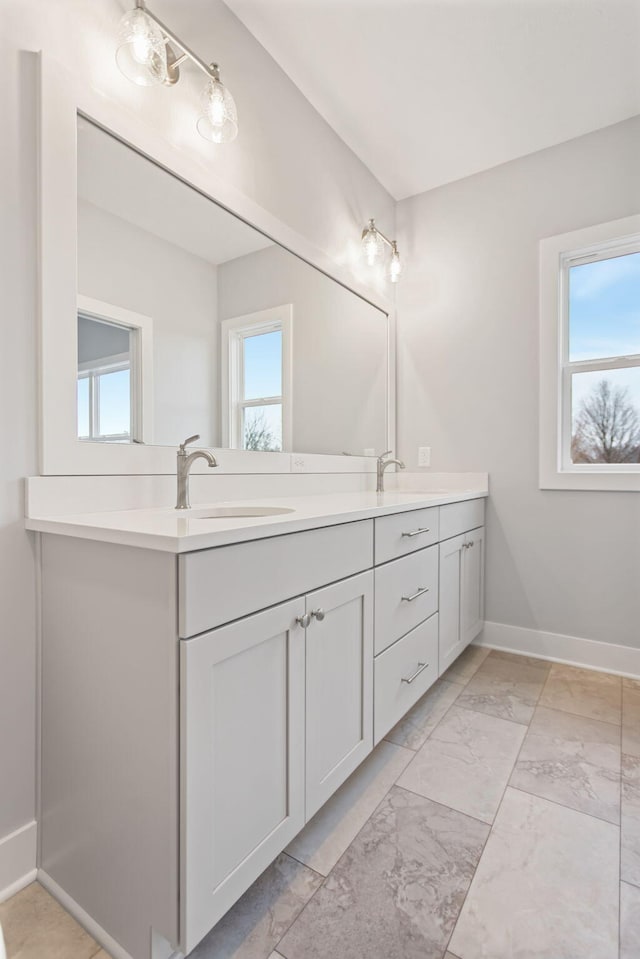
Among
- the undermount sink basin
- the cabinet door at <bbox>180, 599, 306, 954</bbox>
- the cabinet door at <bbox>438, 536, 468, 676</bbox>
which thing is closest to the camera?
the cabinet door at <bbox>180, 599, 306, 954</bbox>

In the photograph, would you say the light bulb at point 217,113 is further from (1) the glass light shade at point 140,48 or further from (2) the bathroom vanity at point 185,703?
(2) the bathroom vanity at point 185,703

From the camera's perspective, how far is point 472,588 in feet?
7.60

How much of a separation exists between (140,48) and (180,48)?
199 mm

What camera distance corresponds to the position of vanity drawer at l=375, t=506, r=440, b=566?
1434 mm

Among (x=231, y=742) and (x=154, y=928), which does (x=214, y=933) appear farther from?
(x=231, y=742)

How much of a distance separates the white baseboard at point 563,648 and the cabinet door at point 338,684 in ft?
4.51

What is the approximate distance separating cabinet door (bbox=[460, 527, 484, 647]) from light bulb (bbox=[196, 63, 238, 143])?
184 cm

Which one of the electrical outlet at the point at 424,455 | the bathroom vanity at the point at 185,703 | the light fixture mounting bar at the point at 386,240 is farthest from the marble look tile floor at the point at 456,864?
the light fixture mounting bar at the point at 386,240

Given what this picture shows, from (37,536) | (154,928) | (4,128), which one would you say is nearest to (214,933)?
(154,928)

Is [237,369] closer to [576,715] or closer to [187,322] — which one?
[187,322]

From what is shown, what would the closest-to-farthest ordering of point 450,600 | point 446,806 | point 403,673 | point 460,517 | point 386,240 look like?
point 446,806 → point 403,673 → point 450,600 → point 460,517 → point 386,240

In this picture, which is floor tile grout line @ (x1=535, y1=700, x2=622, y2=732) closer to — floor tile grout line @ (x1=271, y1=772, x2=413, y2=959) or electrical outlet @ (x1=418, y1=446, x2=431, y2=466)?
floor tile grout line @ (x1=271, y1=772, x2=413, y2=959)

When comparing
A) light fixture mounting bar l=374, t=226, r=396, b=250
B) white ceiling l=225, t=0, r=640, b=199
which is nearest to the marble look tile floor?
light fixture mounting bar l=374, t=226, r=396, b=250

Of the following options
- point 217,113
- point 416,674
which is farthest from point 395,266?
point 416,674
